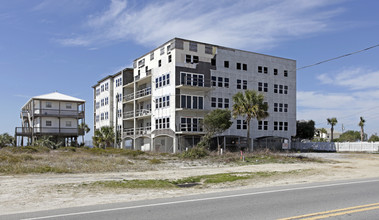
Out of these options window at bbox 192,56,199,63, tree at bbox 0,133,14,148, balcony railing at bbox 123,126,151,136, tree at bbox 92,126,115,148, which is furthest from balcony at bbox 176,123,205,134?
tree at bbox 0,133,14,148

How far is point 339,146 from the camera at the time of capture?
5838 cm

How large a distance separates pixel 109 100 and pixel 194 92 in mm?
23111

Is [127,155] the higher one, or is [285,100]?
[285,100]

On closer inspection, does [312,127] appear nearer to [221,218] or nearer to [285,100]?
[285,100]

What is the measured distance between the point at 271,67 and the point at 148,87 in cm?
1952

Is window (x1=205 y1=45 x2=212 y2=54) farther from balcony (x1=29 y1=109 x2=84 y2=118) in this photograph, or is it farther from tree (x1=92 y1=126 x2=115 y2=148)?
balcony (x1=29 y1=109 x2=84 y2=118)

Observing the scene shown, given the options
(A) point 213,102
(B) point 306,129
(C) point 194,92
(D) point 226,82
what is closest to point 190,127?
(C) point 194,92

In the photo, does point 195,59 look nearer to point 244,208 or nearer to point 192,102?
point 192,102

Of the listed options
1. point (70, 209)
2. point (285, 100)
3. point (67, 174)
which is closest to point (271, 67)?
point (285, 100)

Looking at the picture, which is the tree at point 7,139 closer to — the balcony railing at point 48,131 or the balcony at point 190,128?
the balcony railing at point 48,131

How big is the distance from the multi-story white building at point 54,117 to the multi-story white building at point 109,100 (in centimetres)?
680

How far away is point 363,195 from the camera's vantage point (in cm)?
1108

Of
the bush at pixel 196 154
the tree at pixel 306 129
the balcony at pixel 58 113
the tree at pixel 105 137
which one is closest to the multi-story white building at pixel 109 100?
the tree at pixel 105 137

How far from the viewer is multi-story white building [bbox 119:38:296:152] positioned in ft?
153
